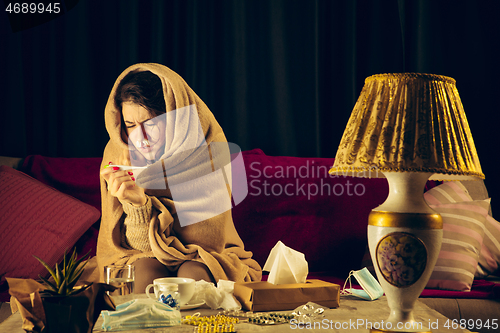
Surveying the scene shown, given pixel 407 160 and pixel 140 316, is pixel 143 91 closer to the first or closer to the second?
pixel 140 316

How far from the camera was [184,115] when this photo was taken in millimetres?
1461

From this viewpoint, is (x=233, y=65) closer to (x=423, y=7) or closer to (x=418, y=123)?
(x=423, y=7)

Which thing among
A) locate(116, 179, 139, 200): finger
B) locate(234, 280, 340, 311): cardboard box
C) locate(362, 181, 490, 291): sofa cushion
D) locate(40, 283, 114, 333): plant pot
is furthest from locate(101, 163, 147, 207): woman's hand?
locate(362, 181, 490, 291): sofa cushion

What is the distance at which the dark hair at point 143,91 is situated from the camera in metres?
1.45

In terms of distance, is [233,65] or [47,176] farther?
[233,65]

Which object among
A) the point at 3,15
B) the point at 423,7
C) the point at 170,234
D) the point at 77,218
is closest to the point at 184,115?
the point at 170,234

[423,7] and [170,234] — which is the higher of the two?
[423,7]

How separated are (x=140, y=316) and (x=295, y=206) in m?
1.17

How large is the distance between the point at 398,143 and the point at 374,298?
434 mm

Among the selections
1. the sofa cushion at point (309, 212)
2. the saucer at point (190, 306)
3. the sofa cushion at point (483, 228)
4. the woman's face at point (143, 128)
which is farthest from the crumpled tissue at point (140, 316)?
the sofa cushion at point (483, 228)

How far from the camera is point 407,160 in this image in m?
0.73

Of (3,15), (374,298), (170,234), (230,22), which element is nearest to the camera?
(374,298)

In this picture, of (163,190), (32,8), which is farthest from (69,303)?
(32,8)

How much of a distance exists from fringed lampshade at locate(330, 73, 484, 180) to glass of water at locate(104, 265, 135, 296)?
20.5 inches
